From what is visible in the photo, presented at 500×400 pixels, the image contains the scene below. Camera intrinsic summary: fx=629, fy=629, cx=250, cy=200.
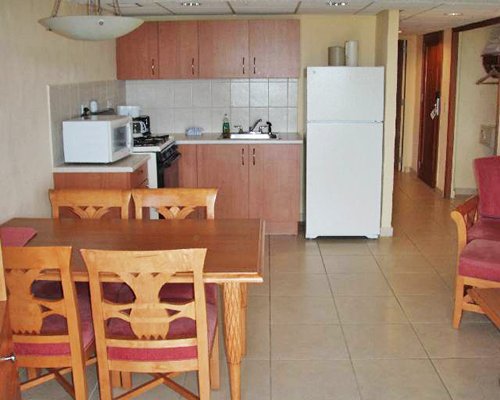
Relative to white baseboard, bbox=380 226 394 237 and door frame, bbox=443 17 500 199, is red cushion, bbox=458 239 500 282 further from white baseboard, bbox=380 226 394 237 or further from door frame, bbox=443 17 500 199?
door frame, bbox=443 17 500 199

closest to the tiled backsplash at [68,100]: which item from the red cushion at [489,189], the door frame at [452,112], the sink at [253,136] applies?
the sink at [253,136]

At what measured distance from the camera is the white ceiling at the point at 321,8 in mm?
5246

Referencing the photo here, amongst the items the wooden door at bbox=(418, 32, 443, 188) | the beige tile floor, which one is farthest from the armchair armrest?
the wooden door at bbox=(418, 32, 443, 188)

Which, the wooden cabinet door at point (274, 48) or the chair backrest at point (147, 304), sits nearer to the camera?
the chair backrest at point (147, 304)

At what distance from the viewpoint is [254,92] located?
649 centimetres

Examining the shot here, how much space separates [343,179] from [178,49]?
203cm

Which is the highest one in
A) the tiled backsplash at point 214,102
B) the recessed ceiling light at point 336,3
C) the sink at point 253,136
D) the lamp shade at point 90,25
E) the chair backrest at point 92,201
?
the recessed ceiling light at point 336,3

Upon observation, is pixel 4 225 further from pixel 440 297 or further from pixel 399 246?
pixel 399 246

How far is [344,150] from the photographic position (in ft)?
19.0

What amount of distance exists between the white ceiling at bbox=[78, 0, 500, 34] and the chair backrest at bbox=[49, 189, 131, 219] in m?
2.04

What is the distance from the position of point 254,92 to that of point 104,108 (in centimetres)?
158

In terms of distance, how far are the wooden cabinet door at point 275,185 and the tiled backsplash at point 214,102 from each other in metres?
0.61

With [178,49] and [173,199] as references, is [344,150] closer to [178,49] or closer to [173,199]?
[178,49]

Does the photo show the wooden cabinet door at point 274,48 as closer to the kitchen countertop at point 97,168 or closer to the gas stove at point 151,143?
the gas stove at point 151,143
